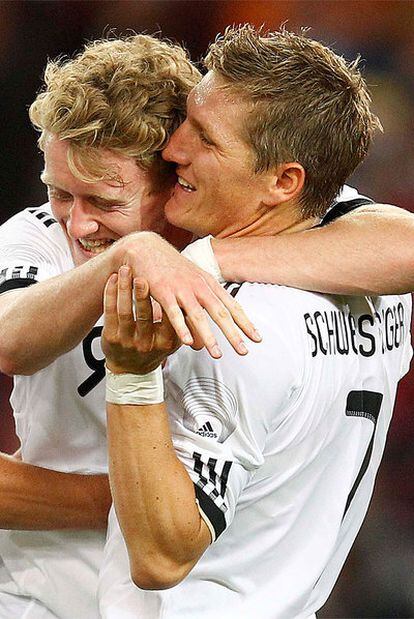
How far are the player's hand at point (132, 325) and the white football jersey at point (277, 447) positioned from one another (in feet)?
0.61

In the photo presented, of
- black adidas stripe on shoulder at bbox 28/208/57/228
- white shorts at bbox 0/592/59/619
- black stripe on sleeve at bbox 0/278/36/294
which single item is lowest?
white shorts at bbox 0/592/59/619

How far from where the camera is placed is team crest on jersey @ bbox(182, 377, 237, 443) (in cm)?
180

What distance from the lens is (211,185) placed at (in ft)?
6.90

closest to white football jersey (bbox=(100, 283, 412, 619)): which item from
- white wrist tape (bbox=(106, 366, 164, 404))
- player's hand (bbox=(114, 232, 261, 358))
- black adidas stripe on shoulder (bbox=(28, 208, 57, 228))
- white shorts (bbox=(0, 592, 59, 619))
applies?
white wrist tape (bbox=(106, 366, 164, 404))

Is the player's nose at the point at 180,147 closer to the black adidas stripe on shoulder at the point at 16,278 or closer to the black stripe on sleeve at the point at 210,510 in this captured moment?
the black adidas stripe on shoulder at the point at 16,278

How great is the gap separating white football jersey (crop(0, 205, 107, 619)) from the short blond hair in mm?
587

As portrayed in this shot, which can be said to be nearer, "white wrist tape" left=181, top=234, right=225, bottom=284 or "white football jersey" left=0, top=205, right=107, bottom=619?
"white wrist tape" left=181, top=234, right=225, bottom=284

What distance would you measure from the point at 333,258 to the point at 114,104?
0.67 meters

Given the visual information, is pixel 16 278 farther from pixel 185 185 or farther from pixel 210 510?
pixel 210 510

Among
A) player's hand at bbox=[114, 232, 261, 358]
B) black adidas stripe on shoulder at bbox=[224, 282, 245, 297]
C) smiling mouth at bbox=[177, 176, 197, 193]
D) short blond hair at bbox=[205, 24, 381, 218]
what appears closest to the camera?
player's hand at bbox=[114, 232, 261, 358]

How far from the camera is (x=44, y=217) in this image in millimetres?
2545

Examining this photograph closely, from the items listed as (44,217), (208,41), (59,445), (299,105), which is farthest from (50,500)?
(208,41)

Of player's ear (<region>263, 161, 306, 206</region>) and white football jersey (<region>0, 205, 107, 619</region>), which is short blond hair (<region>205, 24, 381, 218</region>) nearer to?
player's ear (<region>263, 161, 306, 206</region>)

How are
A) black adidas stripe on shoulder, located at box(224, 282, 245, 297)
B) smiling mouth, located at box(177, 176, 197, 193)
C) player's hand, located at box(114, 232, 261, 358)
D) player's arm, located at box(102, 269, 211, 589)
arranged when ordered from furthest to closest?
smiling mouth, located at box(177, 176, 197, 193), black adidas stripe on shoulder, located at box(224, 282, 245, 297), player's arm, located at box(102, 269, 211, 589), player's hand, located at box(114, 232, 261, 358)
